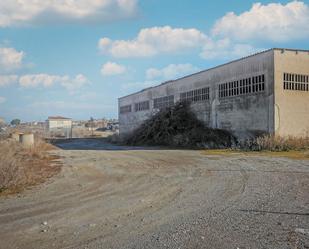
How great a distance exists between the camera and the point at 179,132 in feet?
120

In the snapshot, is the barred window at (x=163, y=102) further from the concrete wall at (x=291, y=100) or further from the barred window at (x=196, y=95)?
the concrete wall at (x=291, y=100)

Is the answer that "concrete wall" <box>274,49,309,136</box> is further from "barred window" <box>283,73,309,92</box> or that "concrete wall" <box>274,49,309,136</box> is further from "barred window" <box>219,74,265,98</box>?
"barred window" <box>219,74,265,98</box>

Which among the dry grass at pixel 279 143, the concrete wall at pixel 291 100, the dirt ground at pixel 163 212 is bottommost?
the dirt ground at pixel 163 212

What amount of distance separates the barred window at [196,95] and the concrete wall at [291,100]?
877cm

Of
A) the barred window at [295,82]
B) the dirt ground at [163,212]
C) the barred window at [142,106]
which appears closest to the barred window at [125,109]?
the barred window at [142,106]

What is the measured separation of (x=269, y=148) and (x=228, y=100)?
6654 millimetres

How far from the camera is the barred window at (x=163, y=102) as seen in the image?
4191cm

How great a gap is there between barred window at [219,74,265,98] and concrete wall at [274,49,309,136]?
1389 millimetres

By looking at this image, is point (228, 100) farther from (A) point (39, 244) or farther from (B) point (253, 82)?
(A) point (39, 244)

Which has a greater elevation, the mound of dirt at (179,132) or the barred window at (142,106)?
the barred window at (142,106)

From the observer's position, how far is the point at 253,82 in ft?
94.7

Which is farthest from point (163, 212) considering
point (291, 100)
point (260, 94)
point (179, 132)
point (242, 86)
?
point (179, 132)

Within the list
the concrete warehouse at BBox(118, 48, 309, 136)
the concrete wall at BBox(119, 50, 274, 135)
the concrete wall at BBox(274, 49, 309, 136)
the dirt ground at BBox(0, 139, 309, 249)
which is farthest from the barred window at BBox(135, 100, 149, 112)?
the dirt ground at BBox(0, 139, 309, 249)

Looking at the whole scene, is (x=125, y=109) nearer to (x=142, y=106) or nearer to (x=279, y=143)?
(x=142, y=106)
